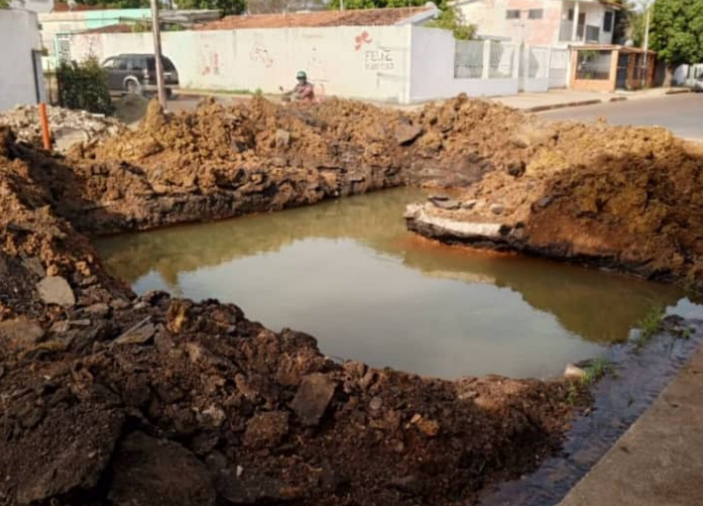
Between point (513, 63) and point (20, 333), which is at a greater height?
point (513, 63)

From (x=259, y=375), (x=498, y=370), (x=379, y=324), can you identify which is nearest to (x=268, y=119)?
(x=379, y=324)

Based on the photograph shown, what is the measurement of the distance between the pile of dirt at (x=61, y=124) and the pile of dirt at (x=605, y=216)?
8166 mm

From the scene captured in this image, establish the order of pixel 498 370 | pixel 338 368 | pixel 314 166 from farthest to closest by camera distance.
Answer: pixel 314 166
pixel 498 370
pixel 338 368

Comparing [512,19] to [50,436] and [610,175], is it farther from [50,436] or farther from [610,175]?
[50,436]

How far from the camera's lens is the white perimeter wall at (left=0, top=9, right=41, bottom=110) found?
60.1 ft

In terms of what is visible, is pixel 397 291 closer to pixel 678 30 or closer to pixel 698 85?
pixel 698 85

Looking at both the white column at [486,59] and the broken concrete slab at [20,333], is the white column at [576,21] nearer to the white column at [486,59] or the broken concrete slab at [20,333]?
the white column at [486,59]

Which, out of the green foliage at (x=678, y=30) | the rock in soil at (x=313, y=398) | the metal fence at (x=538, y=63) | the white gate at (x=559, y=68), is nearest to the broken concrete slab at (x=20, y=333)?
the rock in soil at (x=313, y=398)

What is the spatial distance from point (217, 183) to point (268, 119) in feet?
10.8

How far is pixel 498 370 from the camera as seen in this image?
6.70 metres

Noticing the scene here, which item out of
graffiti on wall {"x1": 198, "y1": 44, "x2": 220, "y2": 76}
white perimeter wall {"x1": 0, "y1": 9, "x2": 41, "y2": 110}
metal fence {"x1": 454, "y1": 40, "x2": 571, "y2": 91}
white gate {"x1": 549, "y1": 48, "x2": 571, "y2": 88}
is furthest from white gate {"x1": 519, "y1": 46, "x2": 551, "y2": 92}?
white perimeter wall {"x1": 0, "y1": 9, "x2": 41, "y2": 110}

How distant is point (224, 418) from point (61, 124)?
13.4 meters

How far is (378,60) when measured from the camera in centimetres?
2662

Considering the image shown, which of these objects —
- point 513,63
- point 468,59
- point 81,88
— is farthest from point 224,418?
point 513,63
